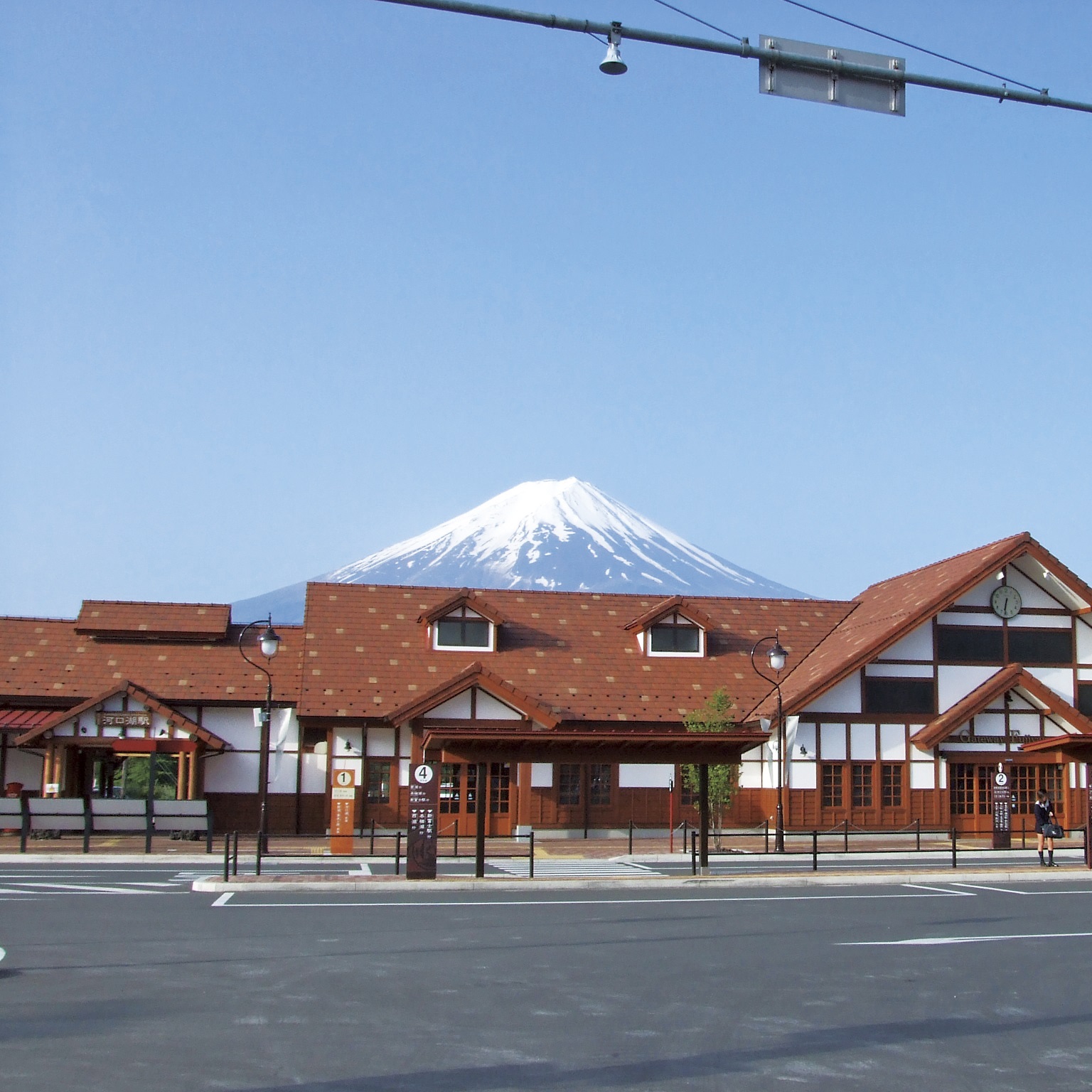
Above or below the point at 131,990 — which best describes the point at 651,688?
above

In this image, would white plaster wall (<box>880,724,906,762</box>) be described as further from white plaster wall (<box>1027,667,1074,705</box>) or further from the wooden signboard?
the wooden signboard

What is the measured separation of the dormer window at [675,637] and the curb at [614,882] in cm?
1580

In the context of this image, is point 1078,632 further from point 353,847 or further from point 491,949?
point 491,949

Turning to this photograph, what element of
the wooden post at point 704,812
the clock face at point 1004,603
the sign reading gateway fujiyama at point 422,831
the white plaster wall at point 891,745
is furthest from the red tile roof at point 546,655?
the sign reading gateway fujiyama at point 422,831

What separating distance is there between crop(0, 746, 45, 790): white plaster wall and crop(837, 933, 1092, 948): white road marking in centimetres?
2529

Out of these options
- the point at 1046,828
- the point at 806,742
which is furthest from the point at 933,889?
the point at 806,742

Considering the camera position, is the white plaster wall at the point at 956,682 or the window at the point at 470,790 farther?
the white plaster wall at the point at 956,682

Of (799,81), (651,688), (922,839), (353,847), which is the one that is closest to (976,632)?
(922,839)

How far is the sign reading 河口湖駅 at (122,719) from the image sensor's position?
1347 inches

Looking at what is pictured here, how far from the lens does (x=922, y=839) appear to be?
3556cm

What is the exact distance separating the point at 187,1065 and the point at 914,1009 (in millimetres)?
6229

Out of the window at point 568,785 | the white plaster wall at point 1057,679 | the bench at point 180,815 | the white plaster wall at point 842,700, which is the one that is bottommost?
the bench at point 180,815

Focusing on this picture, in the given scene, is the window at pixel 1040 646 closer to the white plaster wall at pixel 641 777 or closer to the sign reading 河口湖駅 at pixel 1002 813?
the sign reading 河口湖駅 at pixel 1002 813

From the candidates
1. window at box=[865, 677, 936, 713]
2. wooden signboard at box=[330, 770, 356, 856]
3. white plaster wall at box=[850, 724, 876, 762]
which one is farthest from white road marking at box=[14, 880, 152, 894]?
window at box=[865, 677, 936, 713]
